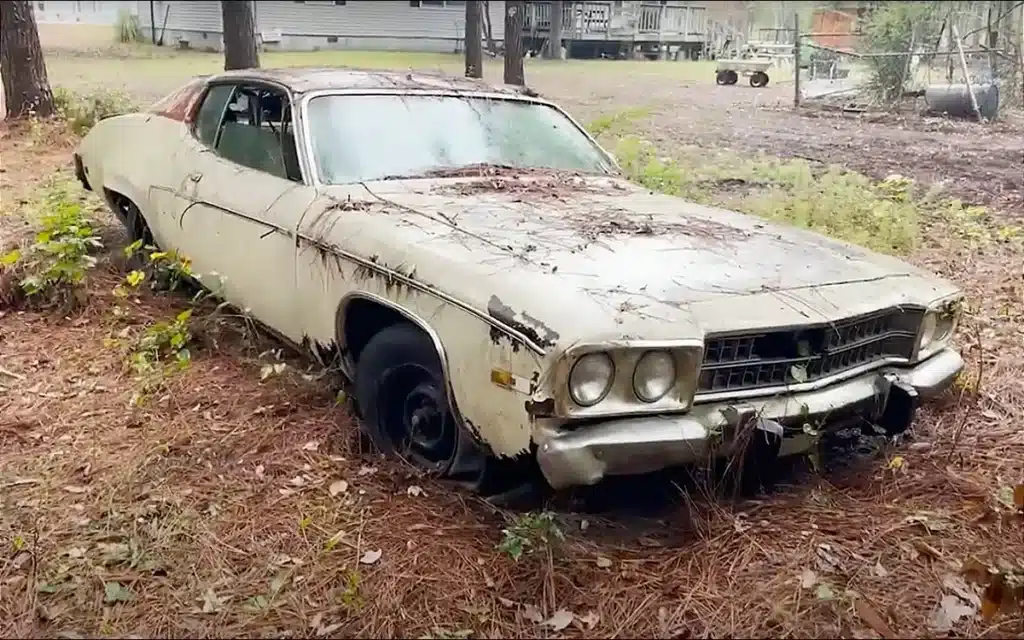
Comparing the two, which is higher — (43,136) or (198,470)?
(43,136)

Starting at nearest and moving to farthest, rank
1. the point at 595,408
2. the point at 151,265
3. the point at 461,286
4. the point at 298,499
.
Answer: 1. the point at 595,408
2. the point at 461,286
3. the point at 298,499
4. the point at 151,265

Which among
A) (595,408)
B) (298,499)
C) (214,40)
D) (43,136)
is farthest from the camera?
(214,40)

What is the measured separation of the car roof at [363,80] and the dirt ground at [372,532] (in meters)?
1.24

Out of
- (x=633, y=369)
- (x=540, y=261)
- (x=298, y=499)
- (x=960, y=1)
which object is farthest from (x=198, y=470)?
(x=960, y=1)

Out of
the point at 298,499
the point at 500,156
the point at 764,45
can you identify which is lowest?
the point at 298,499

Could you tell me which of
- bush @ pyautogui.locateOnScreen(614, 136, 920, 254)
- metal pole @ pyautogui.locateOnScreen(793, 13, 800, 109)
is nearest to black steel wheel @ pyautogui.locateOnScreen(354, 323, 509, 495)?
bush @ pyautogui.locateOnScreen(614, 136, 920, 254)

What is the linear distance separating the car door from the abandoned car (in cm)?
1

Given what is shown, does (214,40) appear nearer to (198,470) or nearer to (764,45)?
(764,45)

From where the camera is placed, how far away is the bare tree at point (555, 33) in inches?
861

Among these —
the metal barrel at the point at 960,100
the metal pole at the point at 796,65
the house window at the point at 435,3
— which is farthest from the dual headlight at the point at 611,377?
the house window at the point at 435,3

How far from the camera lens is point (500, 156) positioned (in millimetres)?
4660

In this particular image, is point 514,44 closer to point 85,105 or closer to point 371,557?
point 85,105

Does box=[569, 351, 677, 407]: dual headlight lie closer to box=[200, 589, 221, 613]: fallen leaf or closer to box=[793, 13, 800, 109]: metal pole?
box=[200, 589, 221, 613]: fallen leaf

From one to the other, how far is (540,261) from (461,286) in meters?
0.29
